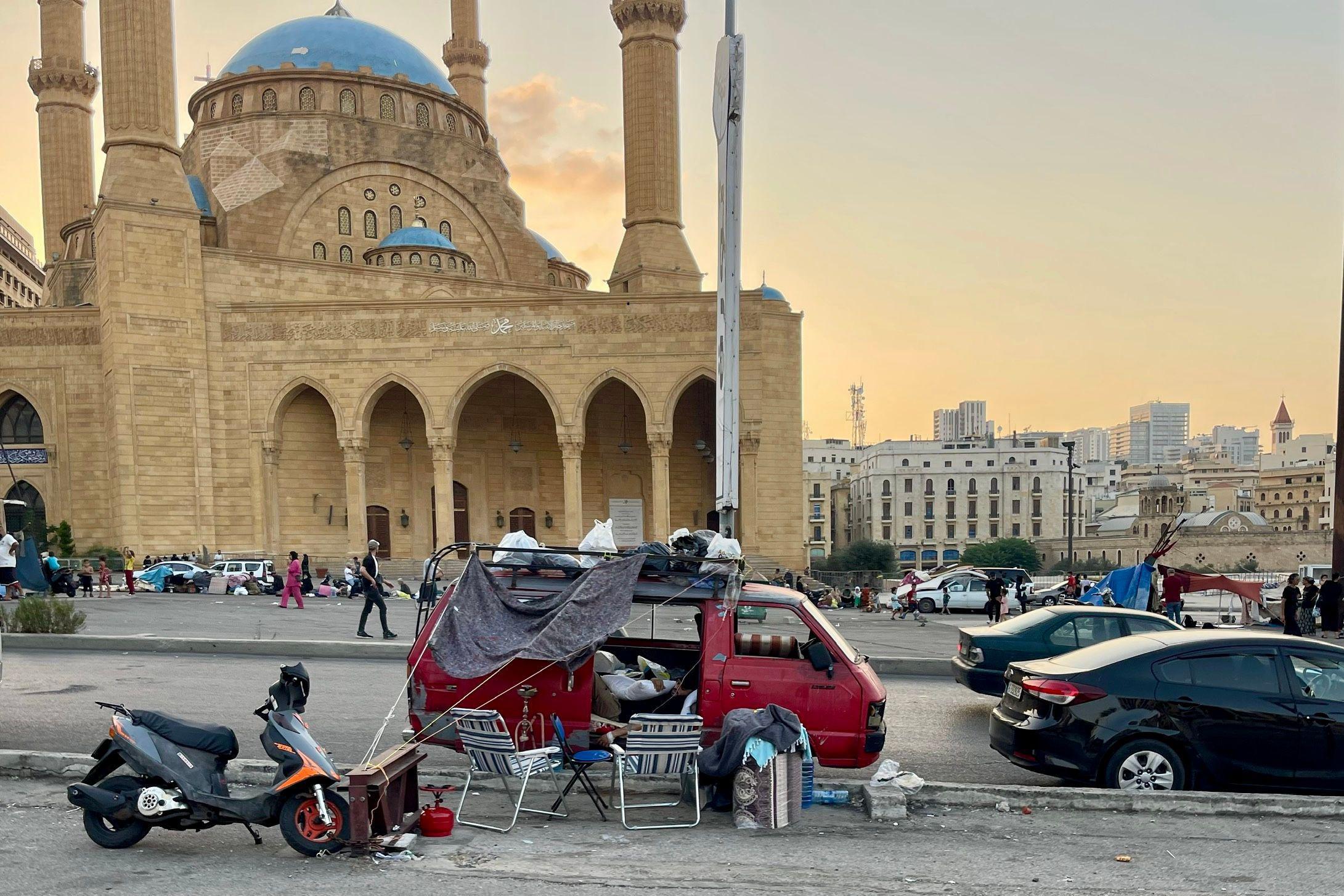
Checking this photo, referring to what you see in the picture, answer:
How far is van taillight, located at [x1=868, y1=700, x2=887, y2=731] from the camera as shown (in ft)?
22.2

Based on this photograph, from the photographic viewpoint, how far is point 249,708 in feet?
31.2

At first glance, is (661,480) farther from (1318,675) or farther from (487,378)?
(1318,675)

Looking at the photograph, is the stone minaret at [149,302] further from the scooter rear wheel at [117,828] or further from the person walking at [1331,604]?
the person walking at [1331,604]

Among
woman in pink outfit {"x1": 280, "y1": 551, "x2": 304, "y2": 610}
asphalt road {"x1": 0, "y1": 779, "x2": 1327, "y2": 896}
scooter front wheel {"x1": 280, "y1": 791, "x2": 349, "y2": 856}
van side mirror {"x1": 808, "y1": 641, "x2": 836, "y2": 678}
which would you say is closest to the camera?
asphalt road {"x1": 0, "y1": 779, "x2": 1327, "y2": 896}

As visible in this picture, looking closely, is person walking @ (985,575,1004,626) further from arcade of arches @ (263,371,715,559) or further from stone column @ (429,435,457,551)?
stone column @ (429,435,457,551)

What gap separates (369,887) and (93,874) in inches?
58.6

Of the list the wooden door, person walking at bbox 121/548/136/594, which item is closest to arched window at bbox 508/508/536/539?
the wooden door

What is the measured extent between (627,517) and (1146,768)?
3282 cm

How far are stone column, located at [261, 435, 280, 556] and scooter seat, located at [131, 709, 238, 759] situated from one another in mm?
30883

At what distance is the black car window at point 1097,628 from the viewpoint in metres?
10.1

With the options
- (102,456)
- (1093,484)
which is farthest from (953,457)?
(102,456)

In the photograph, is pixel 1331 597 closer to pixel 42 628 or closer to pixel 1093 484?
pixel 42 628

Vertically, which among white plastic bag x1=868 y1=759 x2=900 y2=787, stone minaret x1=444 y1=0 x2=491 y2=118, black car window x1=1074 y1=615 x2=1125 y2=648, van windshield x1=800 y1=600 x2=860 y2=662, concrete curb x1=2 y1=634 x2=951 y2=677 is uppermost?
stone minaret x1=444 y1=0 x2=491 y2=118

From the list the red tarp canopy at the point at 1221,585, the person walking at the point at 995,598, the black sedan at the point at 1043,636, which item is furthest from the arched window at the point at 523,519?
the black sedan at the point at 1043,636
